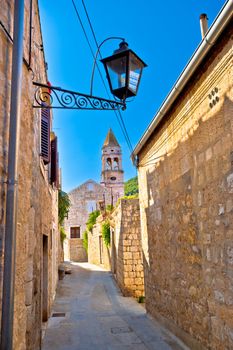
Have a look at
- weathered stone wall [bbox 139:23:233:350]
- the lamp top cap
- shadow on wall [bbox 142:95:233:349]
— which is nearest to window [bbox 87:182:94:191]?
weathered stone wall [bbox 139:23:233:350]

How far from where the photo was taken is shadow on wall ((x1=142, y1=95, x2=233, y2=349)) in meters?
3.90

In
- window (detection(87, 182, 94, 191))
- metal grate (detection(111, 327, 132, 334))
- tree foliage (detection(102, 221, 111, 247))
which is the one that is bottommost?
metal grate (detection(111, 327, 132, 334))

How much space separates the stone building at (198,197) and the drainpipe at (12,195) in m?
2.43

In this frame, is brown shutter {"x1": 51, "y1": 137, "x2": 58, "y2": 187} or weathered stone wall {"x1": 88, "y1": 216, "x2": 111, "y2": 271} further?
weathered stone wall {"x1": 88, "y1": 216, "x2": 111, "y2": 271}

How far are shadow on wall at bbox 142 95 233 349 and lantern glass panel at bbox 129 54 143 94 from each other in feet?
4.17

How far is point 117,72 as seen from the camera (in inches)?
134

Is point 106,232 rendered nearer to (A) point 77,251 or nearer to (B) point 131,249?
(B) point 131,249

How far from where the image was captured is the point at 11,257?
2.25 m

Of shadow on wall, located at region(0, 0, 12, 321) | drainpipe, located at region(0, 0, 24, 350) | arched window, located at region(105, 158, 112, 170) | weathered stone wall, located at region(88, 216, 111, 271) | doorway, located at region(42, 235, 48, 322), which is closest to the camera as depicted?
drainpipe, located at region(0, 0, 24, 350)

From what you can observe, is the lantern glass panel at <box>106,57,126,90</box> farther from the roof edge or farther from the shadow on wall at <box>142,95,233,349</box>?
the shadow on wall at <box>142,95,233,349</box>

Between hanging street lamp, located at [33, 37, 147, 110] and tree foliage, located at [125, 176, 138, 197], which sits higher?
tree foliage, located at [125, 176, 138, 197]

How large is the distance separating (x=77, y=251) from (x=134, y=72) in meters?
28.9

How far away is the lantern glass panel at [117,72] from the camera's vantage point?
11.0 feet

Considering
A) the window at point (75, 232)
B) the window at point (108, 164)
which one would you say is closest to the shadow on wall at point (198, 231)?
the window at point (75, 232)
